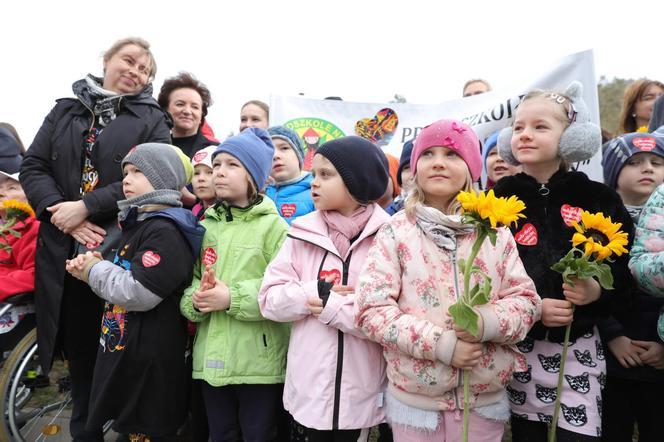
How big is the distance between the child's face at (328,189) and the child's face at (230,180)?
1.70 feet

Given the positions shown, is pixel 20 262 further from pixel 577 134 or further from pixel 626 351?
pixel 626 351

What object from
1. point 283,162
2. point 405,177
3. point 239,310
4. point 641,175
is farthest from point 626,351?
point 283,162

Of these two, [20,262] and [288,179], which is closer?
[20,262]

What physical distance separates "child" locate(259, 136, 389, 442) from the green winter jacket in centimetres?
19

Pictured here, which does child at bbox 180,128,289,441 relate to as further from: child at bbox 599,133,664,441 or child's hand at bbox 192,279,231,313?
child at bbox 599,133,664,441

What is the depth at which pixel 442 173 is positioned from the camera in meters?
1.97

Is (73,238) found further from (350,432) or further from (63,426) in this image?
(350,432)

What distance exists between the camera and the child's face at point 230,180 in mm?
2590

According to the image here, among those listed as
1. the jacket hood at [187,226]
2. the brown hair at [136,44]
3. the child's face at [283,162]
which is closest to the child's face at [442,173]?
the jacket hood at [187,226]

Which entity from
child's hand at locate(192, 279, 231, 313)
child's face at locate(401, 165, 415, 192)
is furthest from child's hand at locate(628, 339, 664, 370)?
child's hand at locate(192, 279, 231, 313)

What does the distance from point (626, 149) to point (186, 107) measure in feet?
10.0

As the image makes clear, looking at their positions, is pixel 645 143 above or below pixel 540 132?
below

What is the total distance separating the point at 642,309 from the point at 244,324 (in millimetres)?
1894

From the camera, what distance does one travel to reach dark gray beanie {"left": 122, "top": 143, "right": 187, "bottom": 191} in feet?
8.66
